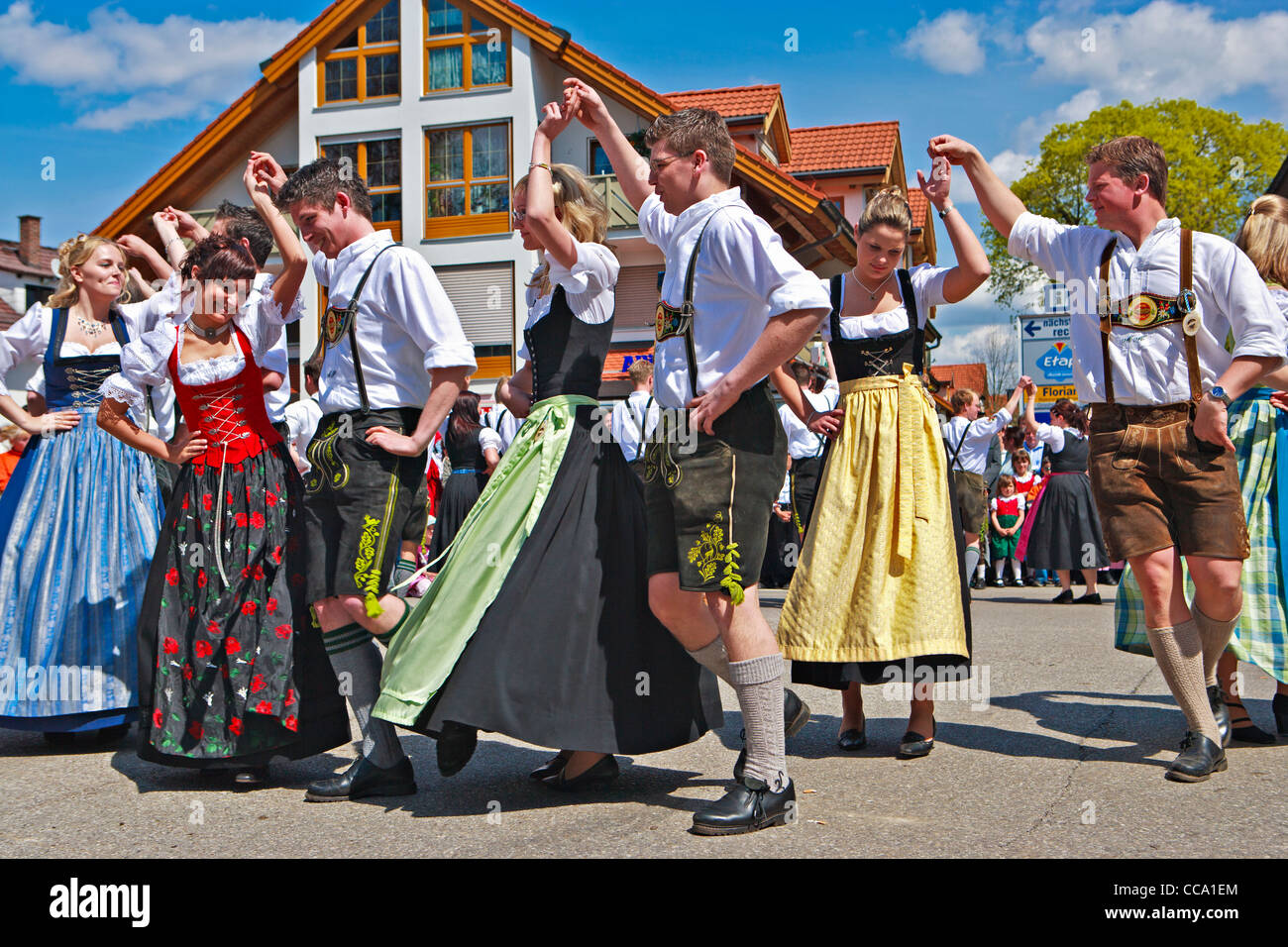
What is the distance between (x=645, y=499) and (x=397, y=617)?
1000 millimetres

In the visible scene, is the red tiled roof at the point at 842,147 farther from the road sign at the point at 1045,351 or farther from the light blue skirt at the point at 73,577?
the light blue skirt at the point at 73,577

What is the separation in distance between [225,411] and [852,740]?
2674 millimetres

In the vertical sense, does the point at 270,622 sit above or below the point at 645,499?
below

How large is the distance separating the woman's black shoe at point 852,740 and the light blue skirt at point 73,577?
9.41ft

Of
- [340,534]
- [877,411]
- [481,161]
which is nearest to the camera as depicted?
[340,534]

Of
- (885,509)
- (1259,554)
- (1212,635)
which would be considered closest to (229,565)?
(885,509)

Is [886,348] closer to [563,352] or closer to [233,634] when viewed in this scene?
[563,352]

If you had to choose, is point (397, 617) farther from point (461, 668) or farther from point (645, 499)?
point (645, 499)

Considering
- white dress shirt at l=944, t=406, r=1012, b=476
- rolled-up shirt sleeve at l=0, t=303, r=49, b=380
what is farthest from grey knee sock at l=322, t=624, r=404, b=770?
white dress shirt at l=944, t=406, r=1012, b=476

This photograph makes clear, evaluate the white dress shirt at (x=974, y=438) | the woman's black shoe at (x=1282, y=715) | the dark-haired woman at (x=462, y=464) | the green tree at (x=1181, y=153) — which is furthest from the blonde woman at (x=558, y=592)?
the green tree at (x=1181, y=153)

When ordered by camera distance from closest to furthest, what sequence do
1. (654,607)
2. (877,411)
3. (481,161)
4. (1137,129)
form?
(654,607) → (877,411) → (481,161) → (1137,129)

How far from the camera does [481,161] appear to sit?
1093 inches

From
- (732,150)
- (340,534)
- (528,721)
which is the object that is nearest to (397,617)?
(340,534)

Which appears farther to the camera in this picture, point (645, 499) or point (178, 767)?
point (178, 767)
